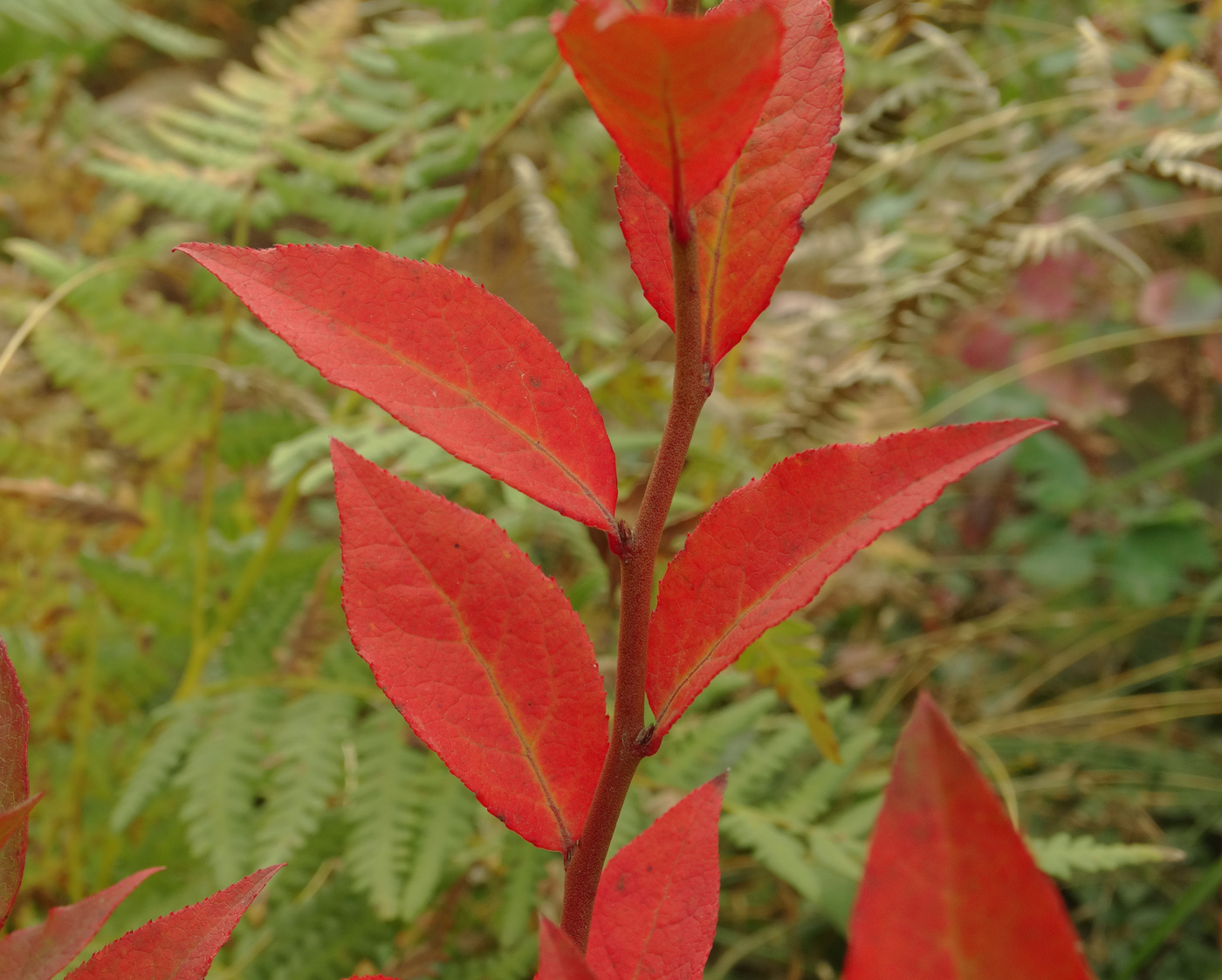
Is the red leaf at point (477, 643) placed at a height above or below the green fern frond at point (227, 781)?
above

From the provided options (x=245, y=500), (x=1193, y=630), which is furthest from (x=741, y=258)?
(x=245, y=500)

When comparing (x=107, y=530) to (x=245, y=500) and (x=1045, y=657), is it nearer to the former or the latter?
(x=245, y=500)

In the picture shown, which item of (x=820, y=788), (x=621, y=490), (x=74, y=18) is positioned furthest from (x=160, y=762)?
(x=74, y=18)

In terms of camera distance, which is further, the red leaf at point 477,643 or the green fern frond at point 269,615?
the green fern frond at point 269,615

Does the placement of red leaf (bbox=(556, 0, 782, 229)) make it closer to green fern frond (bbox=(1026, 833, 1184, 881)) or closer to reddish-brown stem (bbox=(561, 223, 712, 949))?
reddish-brown stem (bbox=(561, 223, 712, 949))

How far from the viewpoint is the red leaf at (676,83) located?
0.19 meters

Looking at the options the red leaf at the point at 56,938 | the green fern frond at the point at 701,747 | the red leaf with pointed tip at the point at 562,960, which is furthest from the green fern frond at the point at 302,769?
the red leaf with pointed tip at the point at 562,960

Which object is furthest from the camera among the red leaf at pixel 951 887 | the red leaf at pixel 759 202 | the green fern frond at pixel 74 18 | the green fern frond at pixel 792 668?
the green fern frond at pixel 74 18

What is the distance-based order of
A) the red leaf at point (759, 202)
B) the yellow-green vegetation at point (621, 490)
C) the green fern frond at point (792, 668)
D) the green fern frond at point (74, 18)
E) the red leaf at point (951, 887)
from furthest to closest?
the green fern frond at point (74, 18), the yellow-green vegetation at point (621, 490), the green fern frond at point (792, 668), the red leaf at point (759, 202), the red leaf at point (951, 887)

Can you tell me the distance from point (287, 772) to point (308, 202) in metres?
0.55

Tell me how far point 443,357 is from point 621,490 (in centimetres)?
53

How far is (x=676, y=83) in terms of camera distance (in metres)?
0.20

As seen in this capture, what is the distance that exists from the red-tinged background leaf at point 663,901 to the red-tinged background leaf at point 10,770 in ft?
0.52

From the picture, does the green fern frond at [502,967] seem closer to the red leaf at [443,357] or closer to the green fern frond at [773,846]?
the green fern frond at [773,846]
